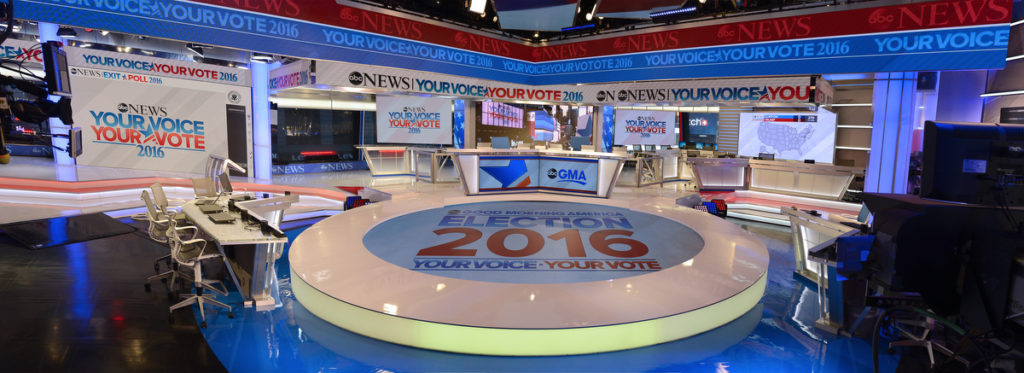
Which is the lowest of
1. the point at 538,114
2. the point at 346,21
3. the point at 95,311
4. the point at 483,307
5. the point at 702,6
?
the point at 95,311

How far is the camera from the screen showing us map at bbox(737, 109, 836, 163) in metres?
10.4

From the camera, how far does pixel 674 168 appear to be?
11.9 m

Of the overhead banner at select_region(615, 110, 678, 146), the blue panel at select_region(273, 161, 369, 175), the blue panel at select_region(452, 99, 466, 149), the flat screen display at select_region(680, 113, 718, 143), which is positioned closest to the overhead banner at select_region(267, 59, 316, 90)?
the blue panel at select_region(273, 161, 369, 175)

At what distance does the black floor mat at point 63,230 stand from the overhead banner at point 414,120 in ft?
19.2

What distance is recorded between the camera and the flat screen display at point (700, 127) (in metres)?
14.0

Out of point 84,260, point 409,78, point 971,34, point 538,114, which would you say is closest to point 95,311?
point 84,260

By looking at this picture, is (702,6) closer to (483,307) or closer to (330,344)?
(483,307)

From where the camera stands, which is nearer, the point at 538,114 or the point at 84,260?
the point at 84,260

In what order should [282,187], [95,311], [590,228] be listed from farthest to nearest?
[282,187]
[590,228]
[95,311]

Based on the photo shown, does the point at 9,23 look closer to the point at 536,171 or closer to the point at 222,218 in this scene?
the point at 222,218

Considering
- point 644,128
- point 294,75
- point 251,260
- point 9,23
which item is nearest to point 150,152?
point 294,75

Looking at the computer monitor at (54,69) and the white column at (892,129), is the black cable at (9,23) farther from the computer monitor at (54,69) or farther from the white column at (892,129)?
the white column at (892,129)

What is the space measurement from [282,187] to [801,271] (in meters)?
8.88

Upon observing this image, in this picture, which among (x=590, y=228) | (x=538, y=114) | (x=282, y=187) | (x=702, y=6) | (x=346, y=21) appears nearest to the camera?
(x=590, y=228)
